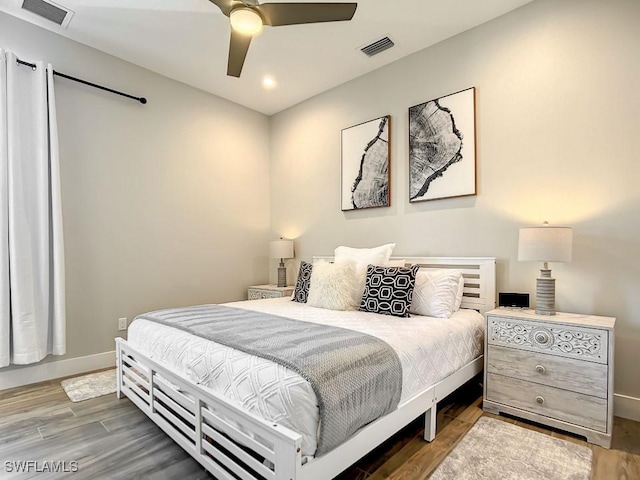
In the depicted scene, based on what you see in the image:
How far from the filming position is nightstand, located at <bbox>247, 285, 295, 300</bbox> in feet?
13.3

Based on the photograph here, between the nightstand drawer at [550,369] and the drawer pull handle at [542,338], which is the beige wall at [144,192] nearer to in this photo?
the nightstand drawer at [550,369]

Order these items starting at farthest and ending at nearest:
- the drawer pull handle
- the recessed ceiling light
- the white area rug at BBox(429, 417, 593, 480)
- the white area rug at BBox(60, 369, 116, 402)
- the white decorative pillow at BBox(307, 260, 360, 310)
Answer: the recessed ceiling light < the white decorative pillow at BBox(307, 260, 360, 310) < the white area rug at BBox(60, 369, 116, 402) < the drawer pull handle < the white area rug at BBox(429, 417, 593, 480)

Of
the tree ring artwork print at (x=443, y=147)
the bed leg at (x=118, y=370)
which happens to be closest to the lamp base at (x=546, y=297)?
the tree ring artwork print at (x=443, y=147)

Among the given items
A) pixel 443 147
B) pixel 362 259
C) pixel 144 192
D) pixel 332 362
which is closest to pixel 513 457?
pixel 332 362

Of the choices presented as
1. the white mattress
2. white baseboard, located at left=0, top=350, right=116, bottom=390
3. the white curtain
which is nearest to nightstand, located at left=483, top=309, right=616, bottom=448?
the white mattress

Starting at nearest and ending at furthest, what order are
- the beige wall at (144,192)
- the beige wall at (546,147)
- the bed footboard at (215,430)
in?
the bed footboard at (215,430) → the beige wall at (546,147) → the beige wall at (144,192)

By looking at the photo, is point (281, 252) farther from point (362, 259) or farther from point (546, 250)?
point (546, 250)

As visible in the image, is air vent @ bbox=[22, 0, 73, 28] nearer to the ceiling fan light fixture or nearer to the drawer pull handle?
the ceiling fan light fixture

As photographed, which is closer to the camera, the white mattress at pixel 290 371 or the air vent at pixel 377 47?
the white mattress at pixel 290 371

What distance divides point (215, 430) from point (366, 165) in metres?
2.91

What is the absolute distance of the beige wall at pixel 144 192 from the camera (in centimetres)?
319

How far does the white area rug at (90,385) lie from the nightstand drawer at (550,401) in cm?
287

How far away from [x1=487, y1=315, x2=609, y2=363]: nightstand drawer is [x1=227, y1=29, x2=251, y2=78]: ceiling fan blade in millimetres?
2500

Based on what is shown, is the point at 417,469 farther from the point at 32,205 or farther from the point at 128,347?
the point at 32,205
